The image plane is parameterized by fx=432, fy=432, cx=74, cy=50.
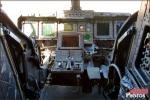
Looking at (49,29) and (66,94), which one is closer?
(66,94)

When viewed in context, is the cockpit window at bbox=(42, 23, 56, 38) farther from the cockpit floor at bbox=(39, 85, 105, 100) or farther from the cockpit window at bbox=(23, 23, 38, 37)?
the cockpit floor at bbox=(39, 85, 105, 100)

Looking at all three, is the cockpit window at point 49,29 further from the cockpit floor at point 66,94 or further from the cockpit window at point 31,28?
the cockpit floor at point 66,94

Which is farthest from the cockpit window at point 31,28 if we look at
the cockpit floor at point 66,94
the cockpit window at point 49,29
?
the cockpit floor at point 66,94

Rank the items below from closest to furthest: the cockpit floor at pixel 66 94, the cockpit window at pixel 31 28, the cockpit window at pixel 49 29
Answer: the cockpit floor at pixel 66 94, the cockpit window at pixel 31 28, the cockpit window at pixel 49 29

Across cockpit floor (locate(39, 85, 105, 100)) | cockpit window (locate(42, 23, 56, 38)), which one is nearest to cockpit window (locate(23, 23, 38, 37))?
cockpit window (locate(42, 23, 56, 38))

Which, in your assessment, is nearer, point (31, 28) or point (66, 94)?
point (66, 94)

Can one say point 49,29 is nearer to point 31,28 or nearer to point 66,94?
point 31,28

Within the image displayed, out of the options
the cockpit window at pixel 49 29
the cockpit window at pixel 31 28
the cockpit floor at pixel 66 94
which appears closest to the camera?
the cockpit floor at pixel 66 94

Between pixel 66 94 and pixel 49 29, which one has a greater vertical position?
pixel 49 29

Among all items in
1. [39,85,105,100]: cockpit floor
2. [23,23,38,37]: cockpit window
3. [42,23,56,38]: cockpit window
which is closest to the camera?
[39,85,105,100]: cockpit floor

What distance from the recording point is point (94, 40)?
16.2 m

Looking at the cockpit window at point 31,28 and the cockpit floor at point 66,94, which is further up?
the cockpit window at point 31,28

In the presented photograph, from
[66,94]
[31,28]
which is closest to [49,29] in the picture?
[31,28]

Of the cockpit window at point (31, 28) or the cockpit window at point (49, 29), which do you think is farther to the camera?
the cockpit window at point (49, 29)
